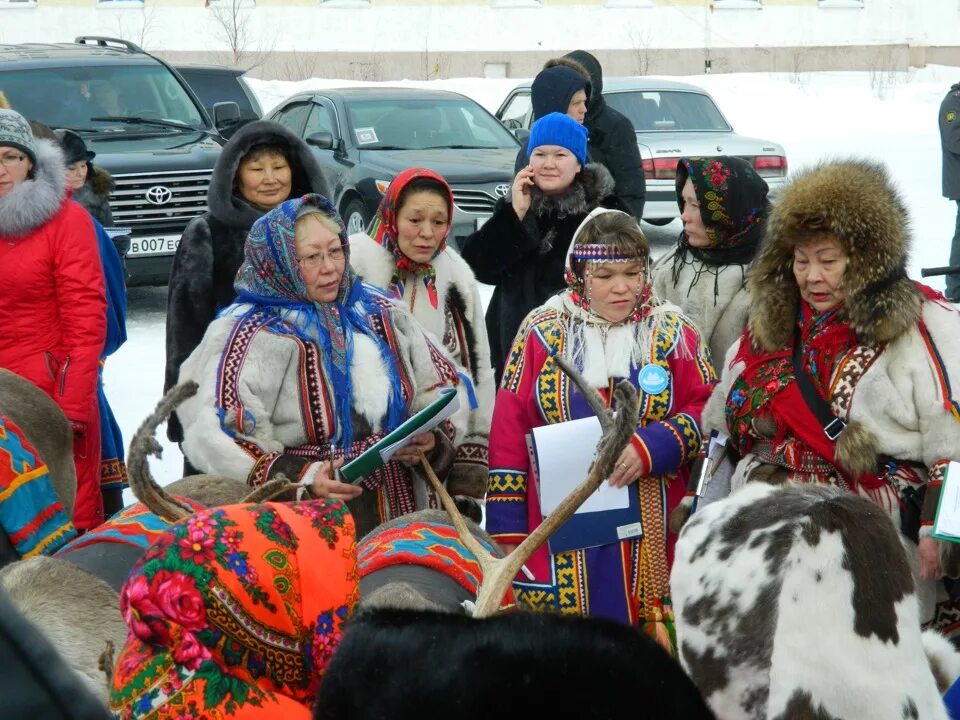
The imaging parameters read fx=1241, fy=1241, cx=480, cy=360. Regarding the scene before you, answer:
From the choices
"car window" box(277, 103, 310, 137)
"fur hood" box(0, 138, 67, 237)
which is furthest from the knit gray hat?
"car window" box(277, 103, 310, 137)

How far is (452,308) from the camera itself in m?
4.65

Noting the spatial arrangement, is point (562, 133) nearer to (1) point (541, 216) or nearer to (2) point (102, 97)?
(1) point (541, 216)

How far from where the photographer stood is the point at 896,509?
3.14m

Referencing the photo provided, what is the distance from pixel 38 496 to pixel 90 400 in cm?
123

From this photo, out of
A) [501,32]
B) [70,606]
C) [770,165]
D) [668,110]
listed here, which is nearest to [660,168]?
[770,165]

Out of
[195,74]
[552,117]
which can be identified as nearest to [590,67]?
[552,117]

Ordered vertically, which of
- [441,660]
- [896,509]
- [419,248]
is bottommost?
[896,509]

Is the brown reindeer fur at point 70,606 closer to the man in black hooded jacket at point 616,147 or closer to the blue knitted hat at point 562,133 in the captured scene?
the blue knitted hat at point 562,133

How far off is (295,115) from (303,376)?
9.11m

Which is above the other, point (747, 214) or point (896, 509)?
point (747, 214)

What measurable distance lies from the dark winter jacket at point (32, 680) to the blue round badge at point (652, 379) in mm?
2819

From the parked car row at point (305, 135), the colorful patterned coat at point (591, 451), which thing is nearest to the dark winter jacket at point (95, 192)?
the parked car row at point (305, 135)

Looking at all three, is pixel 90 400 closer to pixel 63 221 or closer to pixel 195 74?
pixel 63 221

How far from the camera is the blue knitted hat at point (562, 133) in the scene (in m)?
4.85
